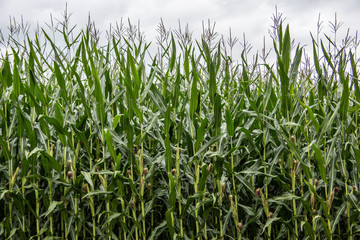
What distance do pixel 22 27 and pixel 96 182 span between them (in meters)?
1.14

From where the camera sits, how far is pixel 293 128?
2.21 metres

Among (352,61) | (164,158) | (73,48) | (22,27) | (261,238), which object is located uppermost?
(22,27)

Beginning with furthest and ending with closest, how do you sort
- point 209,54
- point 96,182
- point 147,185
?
1. point 96,182
2. point 147,185
3. point 209,54

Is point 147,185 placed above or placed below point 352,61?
below

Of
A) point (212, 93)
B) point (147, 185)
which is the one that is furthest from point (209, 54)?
point (147, 185)

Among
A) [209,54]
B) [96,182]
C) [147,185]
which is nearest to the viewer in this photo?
[209,54]

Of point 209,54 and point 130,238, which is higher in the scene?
point 209,54

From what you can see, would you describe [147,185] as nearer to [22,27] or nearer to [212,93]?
[212,93]

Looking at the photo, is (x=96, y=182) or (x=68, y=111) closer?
(x=68, y=111)

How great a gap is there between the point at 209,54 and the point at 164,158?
62 cm

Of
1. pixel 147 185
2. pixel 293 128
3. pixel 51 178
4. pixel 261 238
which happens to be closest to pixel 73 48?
pixel 51 178

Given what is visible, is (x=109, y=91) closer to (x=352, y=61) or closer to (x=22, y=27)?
(x=22, y=27)

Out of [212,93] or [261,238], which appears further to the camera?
[261,238]

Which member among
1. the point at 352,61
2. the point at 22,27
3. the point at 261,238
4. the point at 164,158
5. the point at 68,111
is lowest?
the point at 261,238
